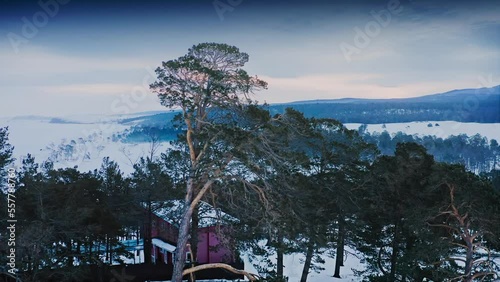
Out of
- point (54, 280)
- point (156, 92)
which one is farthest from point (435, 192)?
point (54, 280)

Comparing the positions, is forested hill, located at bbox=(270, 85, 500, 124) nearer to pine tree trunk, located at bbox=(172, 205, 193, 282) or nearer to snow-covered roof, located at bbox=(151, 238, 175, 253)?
snow-covered roof, located at bbox=(151, 238, 175, 253)

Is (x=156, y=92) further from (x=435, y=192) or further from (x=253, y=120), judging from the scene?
(x=435, y=192)

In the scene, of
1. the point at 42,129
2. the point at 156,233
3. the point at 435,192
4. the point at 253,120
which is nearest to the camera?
the point at 253,120

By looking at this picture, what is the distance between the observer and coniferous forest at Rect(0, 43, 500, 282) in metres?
8.60

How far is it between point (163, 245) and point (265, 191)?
12044 mm

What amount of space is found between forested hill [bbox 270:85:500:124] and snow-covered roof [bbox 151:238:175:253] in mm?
65348

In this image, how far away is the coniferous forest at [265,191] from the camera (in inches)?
339

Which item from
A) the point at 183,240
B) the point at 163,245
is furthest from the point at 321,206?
the point at 163,245

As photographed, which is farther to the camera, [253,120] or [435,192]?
[435,192]

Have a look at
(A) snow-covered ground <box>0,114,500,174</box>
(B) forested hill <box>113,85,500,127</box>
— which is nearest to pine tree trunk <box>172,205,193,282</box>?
(A) snow-covered ground <box>0,114,500,174</box>

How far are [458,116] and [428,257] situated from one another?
104227mm

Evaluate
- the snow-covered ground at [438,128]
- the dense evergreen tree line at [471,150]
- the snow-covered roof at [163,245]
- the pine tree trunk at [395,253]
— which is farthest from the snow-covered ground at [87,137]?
the pine tree trunk at [395,253]

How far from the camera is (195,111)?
8.82 m

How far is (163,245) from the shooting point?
19.5 meters
